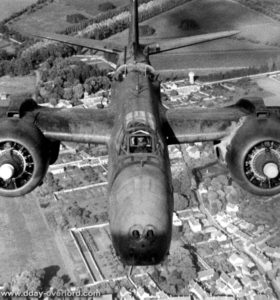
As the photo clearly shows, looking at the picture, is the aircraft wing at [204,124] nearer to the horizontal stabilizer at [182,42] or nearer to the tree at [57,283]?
the horizontal stabilizer at [182,42]

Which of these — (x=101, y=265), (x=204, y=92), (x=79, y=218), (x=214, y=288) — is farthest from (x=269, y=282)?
(x=204, y=92)

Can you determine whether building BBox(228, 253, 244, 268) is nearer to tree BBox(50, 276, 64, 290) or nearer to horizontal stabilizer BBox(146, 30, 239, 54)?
tree BBox(50, 276, 64, 290)

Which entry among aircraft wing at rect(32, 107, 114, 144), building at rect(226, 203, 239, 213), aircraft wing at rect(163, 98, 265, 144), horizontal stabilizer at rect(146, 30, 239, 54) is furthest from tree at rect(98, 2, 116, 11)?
aircraft wing at rect(163, 98, 265, 144)

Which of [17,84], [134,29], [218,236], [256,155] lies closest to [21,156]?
[256,155]

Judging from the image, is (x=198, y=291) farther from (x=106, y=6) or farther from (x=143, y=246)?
(x=106, y=6)

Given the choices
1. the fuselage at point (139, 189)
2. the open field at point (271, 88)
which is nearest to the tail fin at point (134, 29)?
the fuselage at point (139, 189)

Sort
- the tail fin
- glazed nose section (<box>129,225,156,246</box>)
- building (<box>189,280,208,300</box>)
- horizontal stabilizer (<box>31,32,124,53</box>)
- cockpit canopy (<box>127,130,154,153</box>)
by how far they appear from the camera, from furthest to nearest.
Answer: building (<box>189,280,208,300</box>)
the tail fin
horizontal stabilizer (<box>31,32,124,53</box>)
cockpit canopy (<box>127,130,154,153</box>)
glazed nose section (<box>129,225,156,246</box>)

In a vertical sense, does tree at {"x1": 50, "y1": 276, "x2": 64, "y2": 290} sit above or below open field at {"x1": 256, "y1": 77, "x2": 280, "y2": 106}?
below
